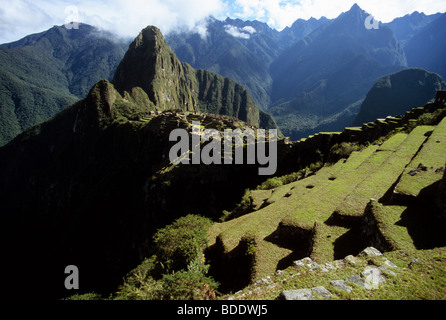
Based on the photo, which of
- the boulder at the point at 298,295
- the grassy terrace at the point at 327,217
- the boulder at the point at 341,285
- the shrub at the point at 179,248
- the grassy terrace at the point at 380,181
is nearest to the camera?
the boulder at the point at 298,295

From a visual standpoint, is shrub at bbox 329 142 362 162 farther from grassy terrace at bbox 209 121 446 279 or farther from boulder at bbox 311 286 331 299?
boulder at bbox 311 286 331 299

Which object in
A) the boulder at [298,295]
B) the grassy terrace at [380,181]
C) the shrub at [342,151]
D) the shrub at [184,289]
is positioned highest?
the shrub at [342,151]

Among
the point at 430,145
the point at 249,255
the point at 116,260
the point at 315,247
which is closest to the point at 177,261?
the point at 249,255

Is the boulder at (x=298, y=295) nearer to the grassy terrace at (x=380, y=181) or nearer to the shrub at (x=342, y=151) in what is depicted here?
the grassy terrace at (x=380, y=181)

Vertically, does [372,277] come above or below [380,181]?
below

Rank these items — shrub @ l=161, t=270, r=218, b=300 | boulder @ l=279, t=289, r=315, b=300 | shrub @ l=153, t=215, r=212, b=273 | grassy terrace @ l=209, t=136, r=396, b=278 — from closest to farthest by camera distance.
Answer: boulder @ l=279, t=289, r=315, b=300
shrub @ l=161, t=270, r=218, b=300
grassy terrace @ l=209, t=136, r=396, b=278
shrub @ l=153, t=215, r=212, b=273

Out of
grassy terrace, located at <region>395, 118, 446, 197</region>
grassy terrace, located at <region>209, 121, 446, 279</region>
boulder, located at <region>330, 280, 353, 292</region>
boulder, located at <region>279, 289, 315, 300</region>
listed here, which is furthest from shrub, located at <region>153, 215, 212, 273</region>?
grassy terrace, located at <region>395, 118, 446, 197</region>

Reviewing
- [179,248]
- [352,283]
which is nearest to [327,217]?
[352,283]

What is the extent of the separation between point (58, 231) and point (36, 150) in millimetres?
117608

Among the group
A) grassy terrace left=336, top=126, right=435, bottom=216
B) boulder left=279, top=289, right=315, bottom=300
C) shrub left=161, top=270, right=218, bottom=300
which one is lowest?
shrub left=161, top=270, right=218, bottom=300

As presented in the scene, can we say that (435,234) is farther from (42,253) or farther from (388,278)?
(42,253)

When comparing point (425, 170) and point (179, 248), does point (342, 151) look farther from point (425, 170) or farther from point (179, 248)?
point (179, 248)

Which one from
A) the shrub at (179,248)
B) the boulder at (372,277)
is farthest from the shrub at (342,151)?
the boulder at (372,277)
